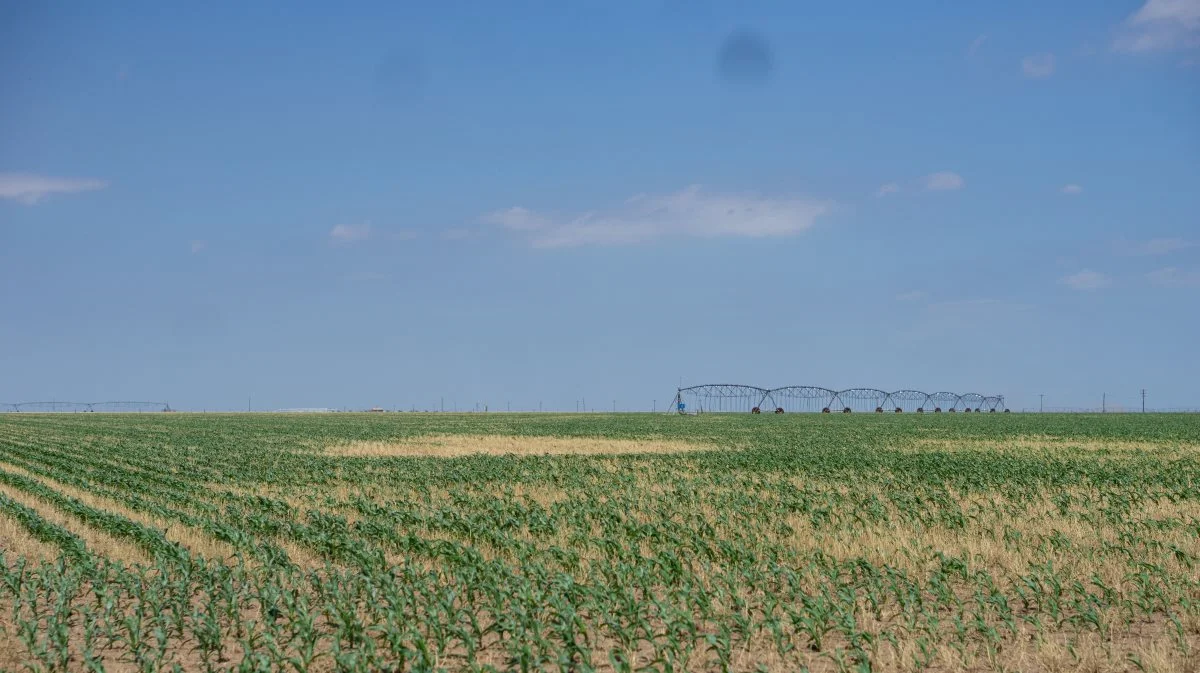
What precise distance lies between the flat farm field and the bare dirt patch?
1422 centimetres

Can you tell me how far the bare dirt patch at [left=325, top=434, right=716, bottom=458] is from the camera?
46156 mm

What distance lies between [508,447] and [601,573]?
1445 inches

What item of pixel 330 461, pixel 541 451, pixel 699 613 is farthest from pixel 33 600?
pixel 541 451

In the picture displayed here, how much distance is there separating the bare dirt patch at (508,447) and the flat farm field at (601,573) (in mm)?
14216

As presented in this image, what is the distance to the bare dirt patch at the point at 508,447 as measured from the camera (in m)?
46.2

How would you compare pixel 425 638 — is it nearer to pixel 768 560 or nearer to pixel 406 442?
pixel 768 560

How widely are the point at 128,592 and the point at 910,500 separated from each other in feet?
59.2

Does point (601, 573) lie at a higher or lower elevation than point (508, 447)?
lower

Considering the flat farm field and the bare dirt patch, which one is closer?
the flat farm field

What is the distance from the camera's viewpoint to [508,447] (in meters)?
51.5

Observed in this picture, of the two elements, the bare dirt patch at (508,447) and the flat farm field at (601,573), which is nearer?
the flat farm field at (601,573)

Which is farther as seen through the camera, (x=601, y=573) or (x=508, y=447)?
(x=508, y=447)

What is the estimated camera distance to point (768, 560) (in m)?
15.5

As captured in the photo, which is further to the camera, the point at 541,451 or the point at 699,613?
the point at 541,451
